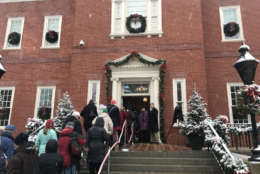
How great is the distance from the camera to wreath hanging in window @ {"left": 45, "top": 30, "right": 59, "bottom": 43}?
46.6 ft

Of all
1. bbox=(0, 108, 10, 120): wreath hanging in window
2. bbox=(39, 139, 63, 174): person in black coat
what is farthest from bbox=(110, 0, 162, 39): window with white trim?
bbox=(39, 139, 63, 174): person in black coat

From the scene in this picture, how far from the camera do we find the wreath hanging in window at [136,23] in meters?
12.5

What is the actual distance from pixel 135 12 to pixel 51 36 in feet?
18.2

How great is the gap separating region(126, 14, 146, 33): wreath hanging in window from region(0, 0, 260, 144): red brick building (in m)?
0.06

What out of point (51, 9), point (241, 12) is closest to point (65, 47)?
point (51, 9)

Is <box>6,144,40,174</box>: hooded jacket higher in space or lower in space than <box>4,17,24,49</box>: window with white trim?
lower

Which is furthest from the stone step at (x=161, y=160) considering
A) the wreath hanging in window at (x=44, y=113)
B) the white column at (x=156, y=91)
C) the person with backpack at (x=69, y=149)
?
the wreath hanging in window at (x=44, y=113)

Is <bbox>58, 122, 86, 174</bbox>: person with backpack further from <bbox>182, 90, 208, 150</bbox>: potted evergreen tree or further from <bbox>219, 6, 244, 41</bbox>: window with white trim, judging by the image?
Result: <bbox>219, 6, 244, 41</bbox>: window with white trim

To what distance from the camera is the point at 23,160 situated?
11.7 ft

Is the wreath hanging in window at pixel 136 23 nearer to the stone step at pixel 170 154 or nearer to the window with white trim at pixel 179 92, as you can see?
the window with white trim at pixel 179 92

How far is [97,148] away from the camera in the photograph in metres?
5.18

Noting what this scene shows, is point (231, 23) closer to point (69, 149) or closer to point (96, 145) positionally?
point (96, 145)

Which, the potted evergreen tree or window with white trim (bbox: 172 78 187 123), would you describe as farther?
window with white trim (bbox: 172 78 187 123)

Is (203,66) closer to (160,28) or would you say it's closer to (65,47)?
(160,28)
